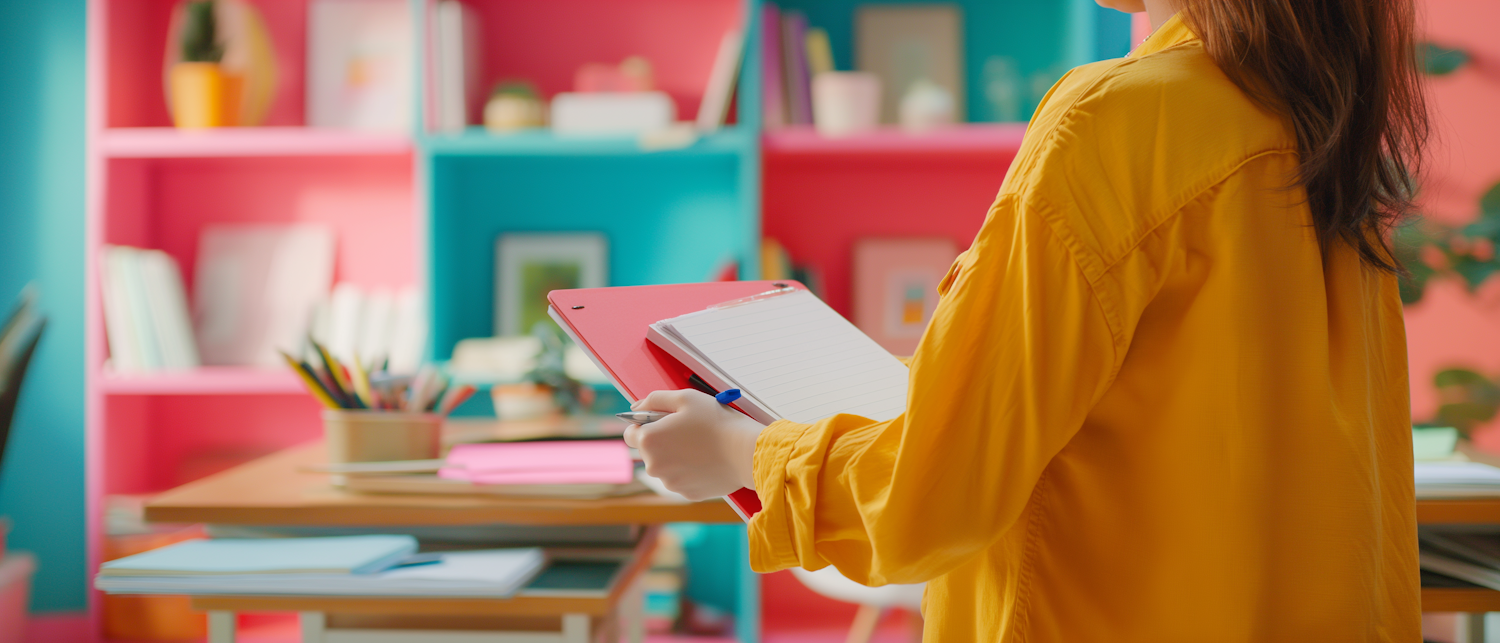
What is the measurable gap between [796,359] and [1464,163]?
6.99 feet

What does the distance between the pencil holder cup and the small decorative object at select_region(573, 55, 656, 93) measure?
4.39 ft

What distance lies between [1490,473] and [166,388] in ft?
8.20

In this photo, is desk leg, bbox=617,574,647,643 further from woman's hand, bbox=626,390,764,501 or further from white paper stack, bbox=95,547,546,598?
woman's hand, bbox=626,390,764,501

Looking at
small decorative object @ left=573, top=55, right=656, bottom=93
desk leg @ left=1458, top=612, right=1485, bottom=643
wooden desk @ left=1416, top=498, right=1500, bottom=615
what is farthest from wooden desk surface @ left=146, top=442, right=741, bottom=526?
small decorative object @ left=573, top=55, right=656, bottom=93

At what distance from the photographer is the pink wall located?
2076 millimetres

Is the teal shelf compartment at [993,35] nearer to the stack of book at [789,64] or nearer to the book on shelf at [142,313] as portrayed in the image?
the stack of book at [789,64]

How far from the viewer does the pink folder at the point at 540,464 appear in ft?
3.36

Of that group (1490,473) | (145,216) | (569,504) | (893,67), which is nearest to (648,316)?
(569,504)

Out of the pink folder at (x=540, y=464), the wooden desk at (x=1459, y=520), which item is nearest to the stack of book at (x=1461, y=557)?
the wooden desk at (x=1459, y=520)

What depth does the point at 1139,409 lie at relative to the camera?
0.54 metres

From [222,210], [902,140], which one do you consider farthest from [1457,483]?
[222,210]

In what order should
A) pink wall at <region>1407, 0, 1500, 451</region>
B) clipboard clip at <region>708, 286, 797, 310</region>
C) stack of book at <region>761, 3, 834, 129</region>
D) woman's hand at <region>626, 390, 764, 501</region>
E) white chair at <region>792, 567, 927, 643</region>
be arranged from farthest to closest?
1. stack of book at <region>761, 3, 834, 129</region>
2. pink wall at <region>1407, 0, 1500, 451</region>
3. white chair at <region>792, 567, 927, 643</region>
4. clipboard clip at <region>708, 286, 797, 310</region>
5. woman's hand at <region>626, 390, 764, 501</region>

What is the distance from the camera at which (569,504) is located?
3.27 ft

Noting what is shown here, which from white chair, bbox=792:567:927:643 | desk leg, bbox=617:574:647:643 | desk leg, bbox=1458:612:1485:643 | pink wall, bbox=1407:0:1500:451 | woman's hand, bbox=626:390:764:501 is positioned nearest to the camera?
Answer: woman's hand, bbox=626:390:764:501
